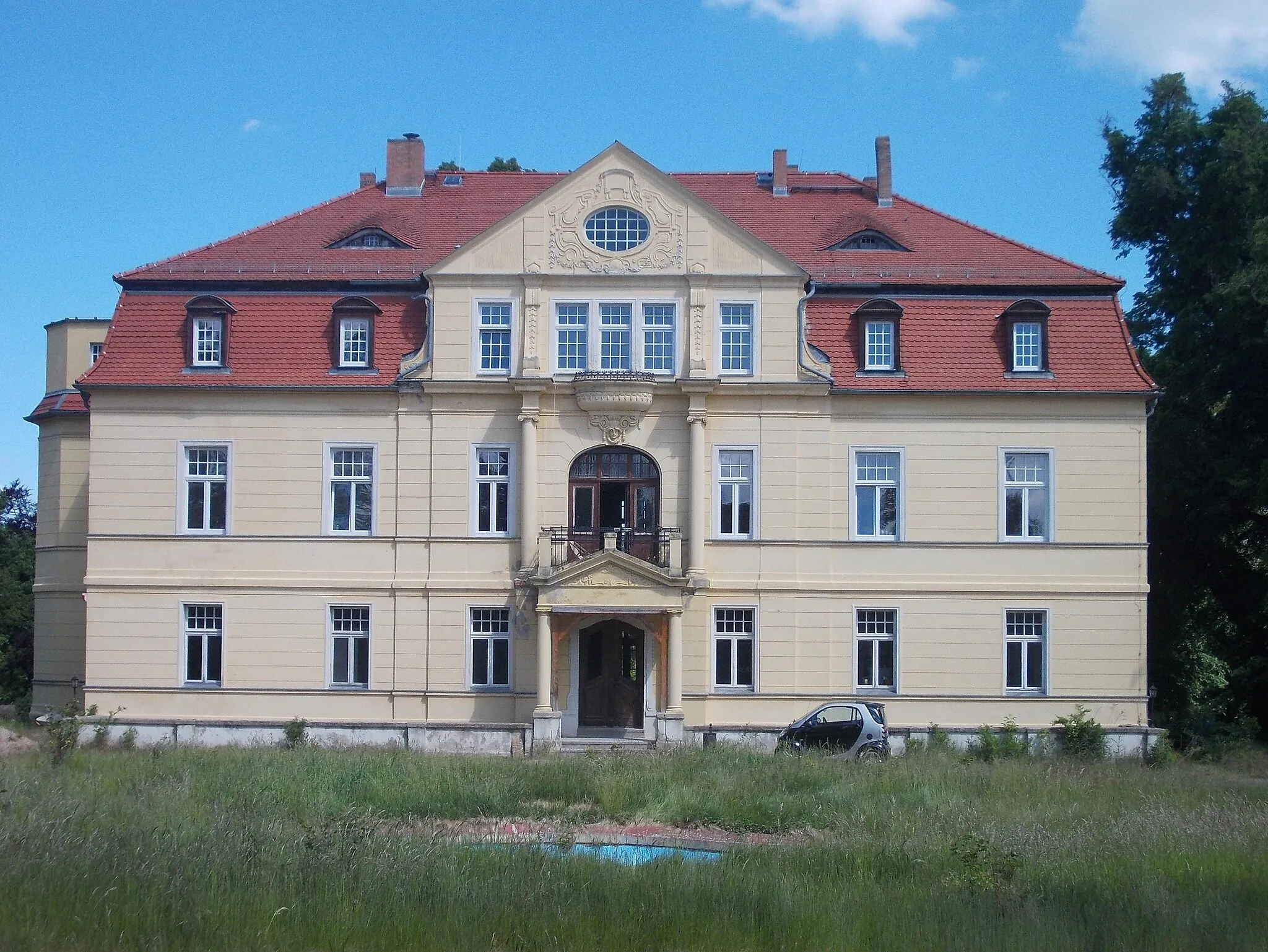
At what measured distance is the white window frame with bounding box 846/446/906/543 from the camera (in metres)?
29.7

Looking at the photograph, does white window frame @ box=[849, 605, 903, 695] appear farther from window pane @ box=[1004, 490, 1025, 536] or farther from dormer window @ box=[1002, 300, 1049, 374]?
dormer window @ box=[1002, 300, 1049, 374]

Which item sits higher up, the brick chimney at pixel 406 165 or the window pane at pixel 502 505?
the brick chimney at pixel 406 165

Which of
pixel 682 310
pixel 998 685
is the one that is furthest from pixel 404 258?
Answer: pixel 998 685

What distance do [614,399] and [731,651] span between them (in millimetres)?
6442

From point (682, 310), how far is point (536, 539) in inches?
249

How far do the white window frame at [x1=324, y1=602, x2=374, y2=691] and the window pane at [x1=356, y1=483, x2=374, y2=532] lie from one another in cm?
182

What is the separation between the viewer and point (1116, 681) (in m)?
29.4

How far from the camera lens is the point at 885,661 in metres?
29.7

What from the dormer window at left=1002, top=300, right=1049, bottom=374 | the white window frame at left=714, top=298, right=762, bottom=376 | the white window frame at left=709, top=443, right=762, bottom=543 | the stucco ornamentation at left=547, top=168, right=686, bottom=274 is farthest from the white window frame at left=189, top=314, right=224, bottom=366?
the dormer window at left=1002, top=300, right=1049, bottom=374

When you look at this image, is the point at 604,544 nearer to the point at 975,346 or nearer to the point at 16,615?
the point at 975,346

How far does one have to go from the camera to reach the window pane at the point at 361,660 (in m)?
29.7

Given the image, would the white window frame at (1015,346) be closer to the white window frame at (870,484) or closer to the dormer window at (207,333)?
the white window frame at (870,484)

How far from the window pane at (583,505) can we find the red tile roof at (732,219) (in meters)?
6.59

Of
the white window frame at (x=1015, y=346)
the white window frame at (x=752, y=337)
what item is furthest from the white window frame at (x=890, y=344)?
the white window frame at (x=1015, y=346)
